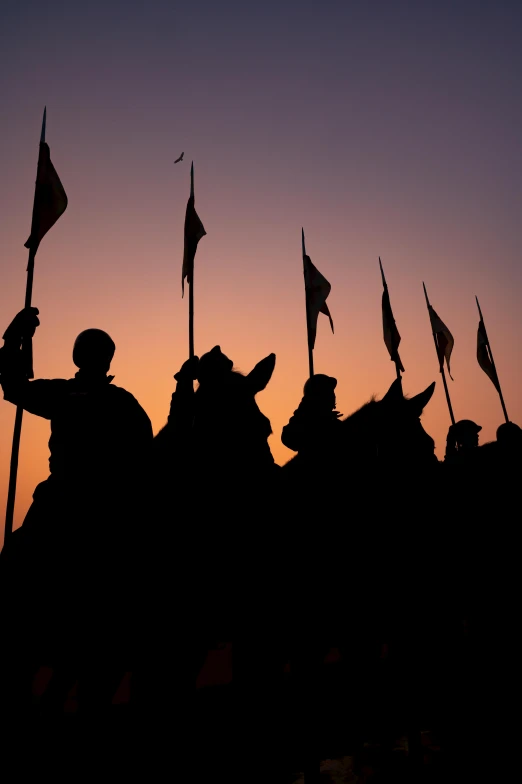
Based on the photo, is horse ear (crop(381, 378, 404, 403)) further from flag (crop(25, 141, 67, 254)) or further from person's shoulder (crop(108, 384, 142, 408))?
flag (crop(25, 141, 67, 254))

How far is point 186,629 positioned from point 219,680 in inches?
52.2

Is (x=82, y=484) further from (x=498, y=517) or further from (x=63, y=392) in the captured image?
(x=498, y=517)

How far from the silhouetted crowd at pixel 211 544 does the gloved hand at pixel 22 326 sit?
0.04 ft

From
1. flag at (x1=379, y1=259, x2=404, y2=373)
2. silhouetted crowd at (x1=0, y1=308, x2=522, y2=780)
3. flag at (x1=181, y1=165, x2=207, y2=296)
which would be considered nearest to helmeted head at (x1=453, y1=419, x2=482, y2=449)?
flag at (x1=379, y1=259, x2=404, y2=373)

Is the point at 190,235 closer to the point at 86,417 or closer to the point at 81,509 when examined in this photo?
the point at 86,417

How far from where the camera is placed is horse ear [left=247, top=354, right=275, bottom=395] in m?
3.57

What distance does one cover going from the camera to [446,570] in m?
4.18

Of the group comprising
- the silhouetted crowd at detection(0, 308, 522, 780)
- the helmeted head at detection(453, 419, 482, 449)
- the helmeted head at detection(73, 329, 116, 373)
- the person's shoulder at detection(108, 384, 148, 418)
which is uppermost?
the helmeted head at detection(453, 419, 482, 449)

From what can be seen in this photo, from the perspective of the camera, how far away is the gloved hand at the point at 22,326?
3350 millimetres

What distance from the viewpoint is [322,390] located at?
4.70 m

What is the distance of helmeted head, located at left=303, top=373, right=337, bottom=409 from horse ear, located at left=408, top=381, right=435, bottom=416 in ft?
2.81

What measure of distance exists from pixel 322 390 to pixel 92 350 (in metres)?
2.22

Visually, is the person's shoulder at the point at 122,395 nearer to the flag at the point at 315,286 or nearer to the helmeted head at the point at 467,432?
the helmeted head at the point at 467,432

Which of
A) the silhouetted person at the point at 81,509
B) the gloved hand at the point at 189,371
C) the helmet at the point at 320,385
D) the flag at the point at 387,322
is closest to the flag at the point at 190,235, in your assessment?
the helmet at the point at 320,385
